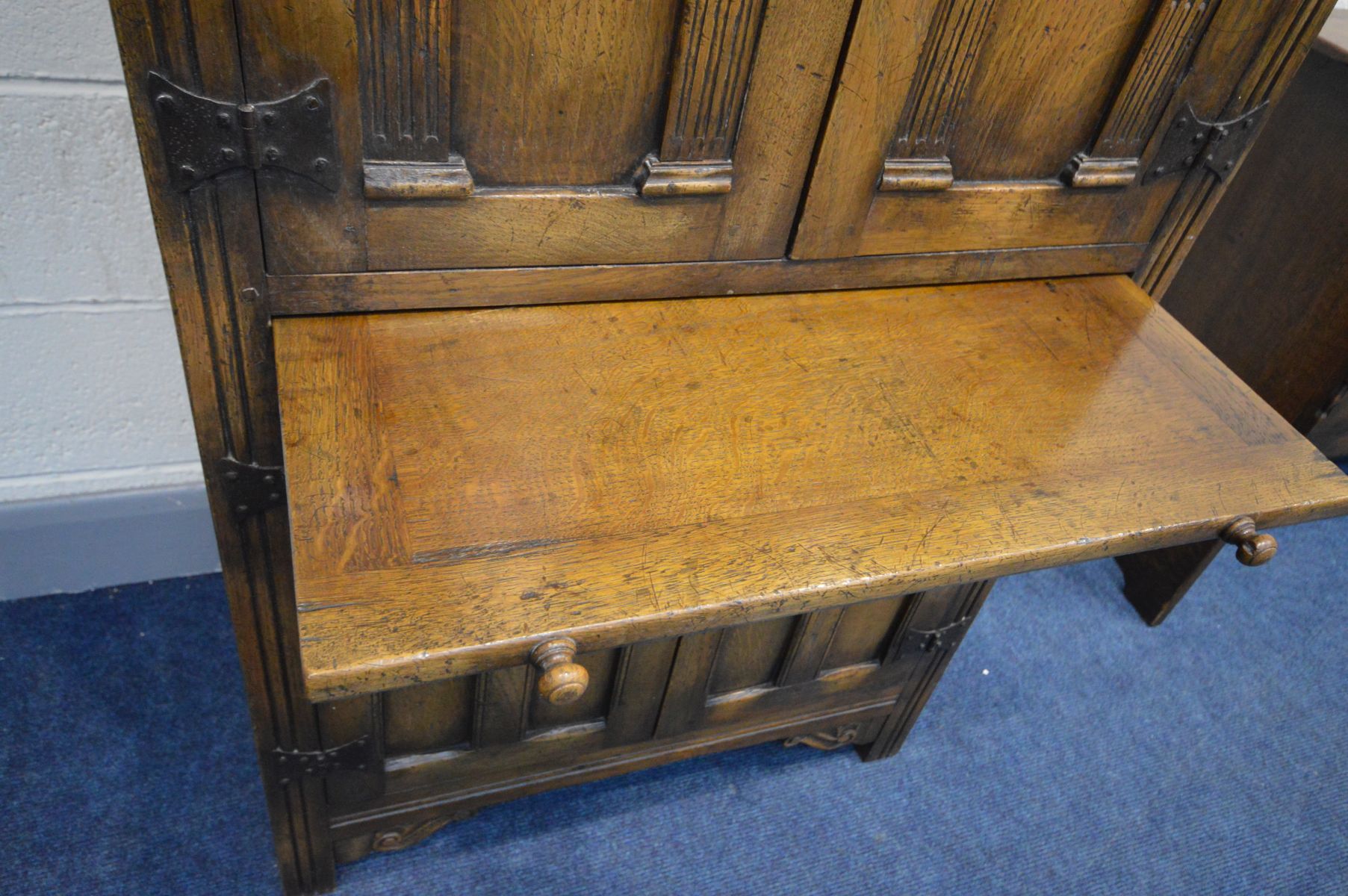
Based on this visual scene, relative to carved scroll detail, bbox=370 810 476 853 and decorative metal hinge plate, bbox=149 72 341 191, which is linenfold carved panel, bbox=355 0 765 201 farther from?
carved scroll detail, bbox=370 810 476 853

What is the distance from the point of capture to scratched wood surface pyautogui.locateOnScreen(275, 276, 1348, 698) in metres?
0.70

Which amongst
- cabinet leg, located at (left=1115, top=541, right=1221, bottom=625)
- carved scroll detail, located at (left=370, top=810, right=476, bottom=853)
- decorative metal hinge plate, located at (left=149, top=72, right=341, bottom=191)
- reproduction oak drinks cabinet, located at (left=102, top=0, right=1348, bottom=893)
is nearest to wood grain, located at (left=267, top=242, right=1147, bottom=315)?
reproduction oak drinks cabinet, located at (left=102, top=0, right=1348, bottom=893)

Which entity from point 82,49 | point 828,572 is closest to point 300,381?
point 828,572

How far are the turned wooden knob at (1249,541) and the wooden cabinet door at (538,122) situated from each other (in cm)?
50

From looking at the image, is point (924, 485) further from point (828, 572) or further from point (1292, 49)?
point (1292, 49)

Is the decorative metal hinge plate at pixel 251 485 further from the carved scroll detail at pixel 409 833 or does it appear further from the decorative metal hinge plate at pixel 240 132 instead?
the carved scroll detail at pixel 409 833

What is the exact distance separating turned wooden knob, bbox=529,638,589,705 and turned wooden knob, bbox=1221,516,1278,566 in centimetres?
59

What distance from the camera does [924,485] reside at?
33.3 inches

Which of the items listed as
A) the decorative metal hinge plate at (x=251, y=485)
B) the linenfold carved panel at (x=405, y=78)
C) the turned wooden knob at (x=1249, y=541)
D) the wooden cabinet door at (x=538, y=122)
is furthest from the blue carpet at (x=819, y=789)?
the linenfold carved panel at (x=405, y=78)

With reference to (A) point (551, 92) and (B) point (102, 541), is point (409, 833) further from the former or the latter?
(A) point (551, 92)

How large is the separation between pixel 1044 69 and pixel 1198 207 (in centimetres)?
33

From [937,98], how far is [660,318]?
1.10 ft

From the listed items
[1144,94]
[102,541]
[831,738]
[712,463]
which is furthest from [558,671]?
[102,541]

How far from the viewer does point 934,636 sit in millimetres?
1400
